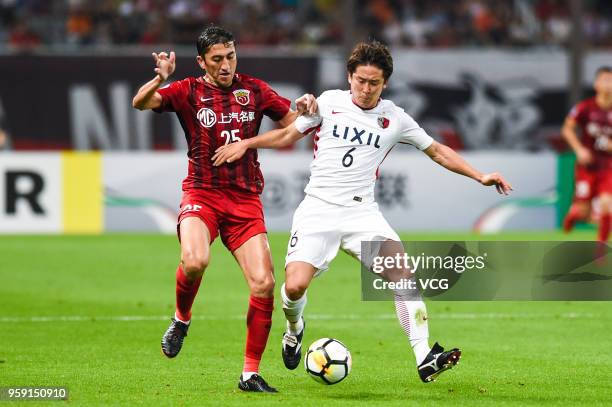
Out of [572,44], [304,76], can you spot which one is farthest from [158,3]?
[572,44]

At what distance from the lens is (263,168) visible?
18.8 metres

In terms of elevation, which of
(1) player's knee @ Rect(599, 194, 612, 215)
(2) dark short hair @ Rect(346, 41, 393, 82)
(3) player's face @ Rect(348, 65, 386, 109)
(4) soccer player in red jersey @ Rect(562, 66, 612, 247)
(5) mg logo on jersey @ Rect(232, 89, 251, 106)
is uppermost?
(2) dark short hair @ Rect(346, 41, 393, 82)

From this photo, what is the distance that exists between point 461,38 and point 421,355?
A: 1869 centimetres

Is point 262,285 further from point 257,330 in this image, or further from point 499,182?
point 499,182

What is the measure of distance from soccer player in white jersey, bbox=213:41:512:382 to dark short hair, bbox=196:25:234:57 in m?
0.64

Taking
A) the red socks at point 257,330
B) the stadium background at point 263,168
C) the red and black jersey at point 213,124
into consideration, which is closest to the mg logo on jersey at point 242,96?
the red and black jersey at point 213,124

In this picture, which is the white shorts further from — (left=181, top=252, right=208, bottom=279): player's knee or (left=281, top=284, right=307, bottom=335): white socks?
(left=181, top=252, right=208, bottom=279): player's knee

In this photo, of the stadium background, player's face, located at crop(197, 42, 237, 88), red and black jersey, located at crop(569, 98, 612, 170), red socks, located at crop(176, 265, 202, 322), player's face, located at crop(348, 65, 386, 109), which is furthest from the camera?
red and black jersey, located at crop(569, 98, 612, 170)

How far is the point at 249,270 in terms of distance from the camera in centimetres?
748

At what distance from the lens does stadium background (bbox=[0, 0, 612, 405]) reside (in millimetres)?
8570

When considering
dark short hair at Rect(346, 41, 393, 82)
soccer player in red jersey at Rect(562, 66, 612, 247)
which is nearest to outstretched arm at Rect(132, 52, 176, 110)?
dark short hair at Rect(346, 41, 393, 82)

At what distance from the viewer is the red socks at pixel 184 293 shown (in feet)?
25.7

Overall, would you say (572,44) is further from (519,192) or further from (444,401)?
(444,401)

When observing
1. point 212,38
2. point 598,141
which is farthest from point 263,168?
point 212,38
